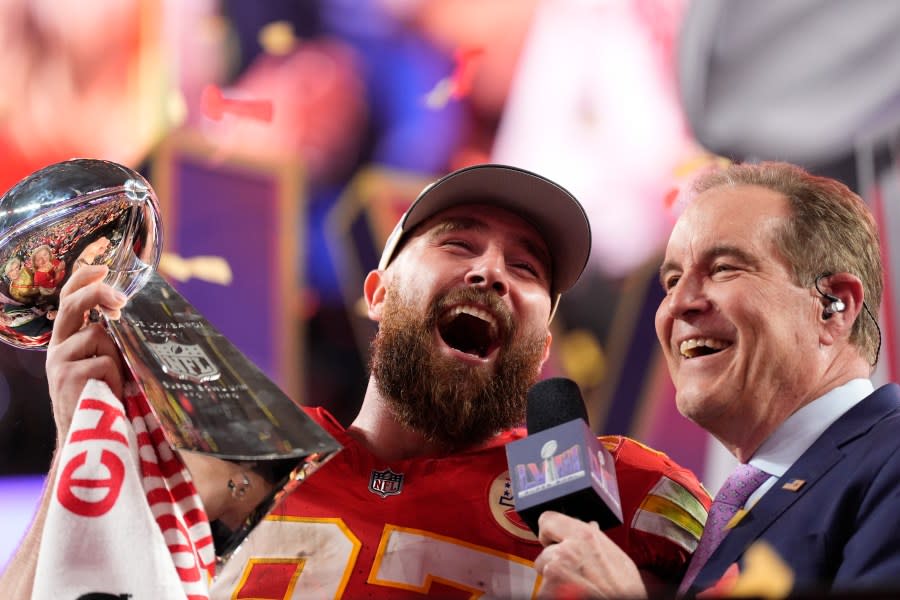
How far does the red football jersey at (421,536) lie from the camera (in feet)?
6.41

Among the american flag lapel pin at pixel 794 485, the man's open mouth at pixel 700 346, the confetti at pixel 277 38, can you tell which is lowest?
the american flag lapel pin at pixel 794 485

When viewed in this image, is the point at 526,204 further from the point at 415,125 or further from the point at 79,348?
the point at 415,125

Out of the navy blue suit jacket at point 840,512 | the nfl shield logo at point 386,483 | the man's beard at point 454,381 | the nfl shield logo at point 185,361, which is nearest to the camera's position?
the navy blue suit jacket at point 840,512

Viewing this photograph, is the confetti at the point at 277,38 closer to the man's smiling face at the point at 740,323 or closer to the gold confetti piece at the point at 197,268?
the gold confetti piece at the point at 197,268

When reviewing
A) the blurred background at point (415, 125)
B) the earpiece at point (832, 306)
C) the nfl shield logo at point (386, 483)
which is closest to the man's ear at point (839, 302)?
the earpiece at point (832, 306)

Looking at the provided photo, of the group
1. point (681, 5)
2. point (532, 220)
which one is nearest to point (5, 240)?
point (532, 220)

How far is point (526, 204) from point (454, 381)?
17.0 inches

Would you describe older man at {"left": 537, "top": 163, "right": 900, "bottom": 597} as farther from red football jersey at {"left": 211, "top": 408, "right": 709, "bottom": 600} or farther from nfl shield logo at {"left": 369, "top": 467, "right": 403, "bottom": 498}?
nfl shield logo at {"left": 369, "top": 467, "right": 403, "bottom": 498}

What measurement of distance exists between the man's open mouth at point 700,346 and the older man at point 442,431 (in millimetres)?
274

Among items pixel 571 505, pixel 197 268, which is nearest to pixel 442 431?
pixel 571 505

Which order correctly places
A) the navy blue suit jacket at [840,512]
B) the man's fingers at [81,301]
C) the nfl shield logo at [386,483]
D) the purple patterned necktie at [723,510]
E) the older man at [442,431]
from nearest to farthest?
the navy blue suit jacket at [840,512] < the man's fingers at [81,301] < the purple patterned necktie at [723,510] < the older man at [442,431] < the nfl shield logo at [386,483]

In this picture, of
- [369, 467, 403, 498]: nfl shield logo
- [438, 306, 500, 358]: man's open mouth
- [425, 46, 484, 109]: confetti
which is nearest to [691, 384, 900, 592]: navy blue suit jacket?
[369, 467, 403, 498]: nfl shield logo

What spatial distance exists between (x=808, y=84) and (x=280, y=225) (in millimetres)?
1985

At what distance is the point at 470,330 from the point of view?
7.97ft
